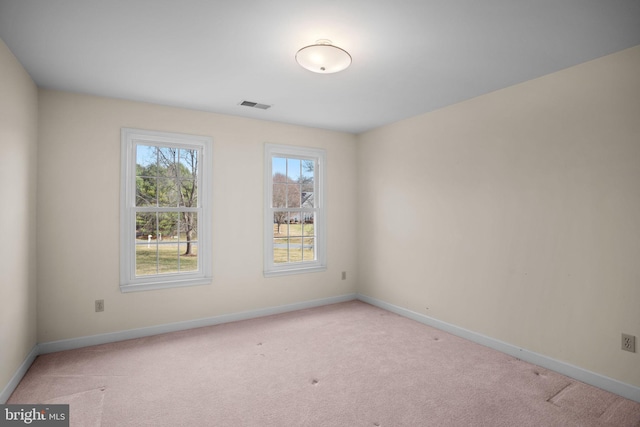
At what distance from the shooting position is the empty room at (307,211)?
2.29 meters

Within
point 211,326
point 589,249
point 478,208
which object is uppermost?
point 478,208

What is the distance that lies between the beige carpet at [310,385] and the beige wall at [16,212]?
39 centimetres

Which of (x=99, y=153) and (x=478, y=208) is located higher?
(x=99, y=153)

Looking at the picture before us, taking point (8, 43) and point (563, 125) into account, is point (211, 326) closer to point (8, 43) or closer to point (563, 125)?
point (8, 43)

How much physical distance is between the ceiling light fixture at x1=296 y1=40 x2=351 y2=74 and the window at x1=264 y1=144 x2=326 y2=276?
2164mm

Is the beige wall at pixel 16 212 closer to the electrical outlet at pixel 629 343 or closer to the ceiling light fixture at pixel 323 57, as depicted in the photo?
the ceiling light fixture at pixel 323 57

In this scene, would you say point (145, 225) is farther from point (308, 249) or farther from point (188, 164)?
point (308, 249)

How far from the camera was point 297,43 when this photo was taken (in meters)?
2.42

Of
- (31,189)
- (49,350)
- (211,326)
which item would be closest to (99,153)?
(31,189)

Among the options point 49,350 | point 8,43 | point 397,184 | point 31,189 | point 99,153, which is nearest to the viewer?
point 8,43

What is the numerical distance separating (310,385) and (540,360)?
2103 mm

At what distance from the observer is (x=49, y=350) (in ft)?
10.8

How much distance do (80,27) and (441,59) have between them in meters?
2.60

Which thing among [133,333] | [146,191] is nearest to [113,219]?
[146,191]
